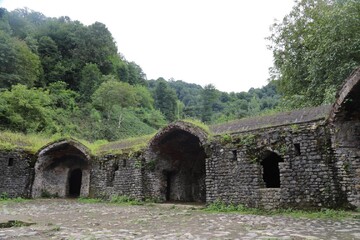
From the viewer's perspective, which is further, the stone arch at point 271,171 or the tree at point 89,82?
the tree at point 89,82

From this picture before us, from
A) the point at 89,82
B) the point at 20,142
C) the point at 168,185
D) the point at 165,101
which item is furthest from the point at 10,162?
the point at 165,101

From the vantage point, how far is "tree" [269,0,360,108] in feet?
63.4

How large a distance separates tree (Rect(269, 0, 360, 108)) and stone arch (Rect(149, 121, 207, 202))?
873cm

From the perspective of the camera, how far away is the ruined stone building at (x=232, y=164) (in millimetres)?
10672

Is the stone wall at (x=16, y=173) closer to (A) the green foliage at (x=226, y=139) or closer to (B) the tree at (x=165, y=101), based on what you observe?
(A) the green foliage at (x=226, y=139)

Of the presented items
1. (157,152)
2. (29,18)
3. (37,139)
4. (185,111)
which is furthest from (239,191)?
(29,18)

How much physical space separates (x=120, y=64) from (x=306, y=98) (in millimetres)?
43397

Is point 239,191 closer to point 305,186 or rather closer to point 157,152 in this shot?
point 305,186

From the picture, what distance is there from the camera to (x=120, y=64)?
59625 millimetres

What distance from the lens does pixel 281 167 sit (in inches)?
460

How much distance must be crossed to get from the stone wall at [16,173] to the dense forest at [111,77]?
11.7 metres

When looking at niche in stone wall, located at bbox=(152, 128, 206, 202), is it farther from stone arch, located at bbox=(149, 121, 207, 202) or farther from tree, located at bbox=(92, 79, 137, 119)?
tree, located at bbox=(92, 79, 137, 119)

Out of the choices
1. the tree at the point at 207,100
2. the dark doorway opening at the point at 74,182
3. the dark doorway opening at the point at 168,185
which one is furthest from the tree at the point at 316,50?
the tree at the point at 207,100

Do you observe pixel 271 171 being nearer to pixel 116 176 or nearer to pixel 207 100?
pixel 116 176
